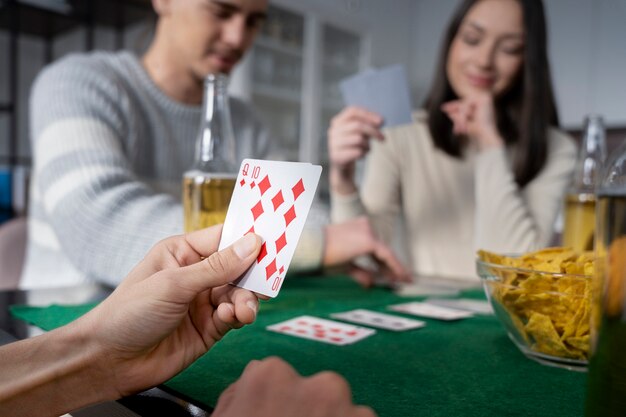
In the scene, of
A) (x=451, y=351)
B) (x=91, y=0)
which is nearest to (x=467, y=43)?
(x=451, y=351)

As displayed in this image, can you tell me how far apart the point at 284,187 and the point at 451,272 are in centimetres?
163

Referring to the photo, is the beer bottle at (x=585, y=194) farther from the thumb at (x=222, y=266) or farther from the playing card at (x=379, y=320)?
the thumb at (x=222, y=266)

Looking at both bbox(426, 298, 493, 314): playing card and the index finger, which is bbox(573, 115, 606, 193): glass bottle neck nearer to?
bbox(426, 298, 493, 314): playing card

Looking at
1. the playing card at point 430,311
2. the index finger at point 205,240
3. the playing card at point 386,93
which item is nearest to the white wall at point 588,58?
the playing card at point 386,93

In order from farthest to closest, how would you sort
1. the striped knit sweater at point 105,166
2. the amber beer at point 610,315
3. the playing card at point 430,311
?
the striped knit sweater at point 105,166 → the playing card at point 430,311 → the amber beer at point 610,315

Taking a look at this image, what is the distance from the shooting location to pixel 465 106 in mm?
1789

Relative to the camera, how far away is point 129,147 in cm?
157

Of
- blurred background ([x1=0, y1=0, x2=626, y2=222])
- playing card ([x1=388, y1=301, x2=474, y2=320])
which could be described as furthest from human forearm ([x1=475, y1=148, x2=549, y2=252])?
blurred background ([x1=0, y1=0, x2=626, y2=222])

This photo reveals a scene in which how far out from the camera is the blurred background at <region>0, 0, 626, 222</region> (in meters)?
3.72

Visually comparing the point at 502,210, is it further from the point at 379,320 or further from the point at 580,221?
the point at 379,320

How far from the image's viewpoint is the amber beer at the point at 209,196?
0.94 metres

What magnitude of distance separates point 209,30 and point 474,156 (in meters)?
1.08

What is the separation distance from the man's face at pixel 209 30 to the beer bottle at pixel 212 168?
0.67 metres

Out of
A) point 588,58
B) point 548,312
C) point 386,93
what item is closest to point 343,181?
point 386,93
